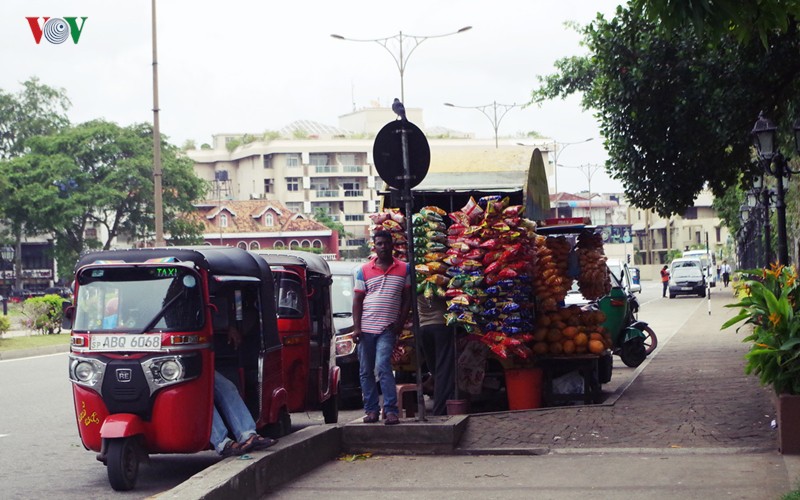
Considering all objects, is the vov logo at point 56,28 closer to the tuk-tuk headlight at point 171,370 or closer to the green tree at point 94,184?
the tuk-tuk headlight at point 171,370

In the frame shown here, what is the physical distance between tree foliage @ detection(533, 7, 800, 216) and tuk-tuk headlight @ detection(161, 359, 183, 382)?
390 inches

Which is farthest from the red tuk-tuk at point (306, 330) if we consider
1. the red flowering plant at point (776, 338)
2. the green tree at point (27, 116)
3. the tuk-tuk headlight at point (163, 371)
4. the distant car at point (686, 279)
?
the green tree at point (27, 116)

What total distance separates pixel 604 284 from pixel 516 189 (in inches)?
67.3

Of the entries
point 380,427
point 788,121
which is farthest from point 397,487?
point 788,121

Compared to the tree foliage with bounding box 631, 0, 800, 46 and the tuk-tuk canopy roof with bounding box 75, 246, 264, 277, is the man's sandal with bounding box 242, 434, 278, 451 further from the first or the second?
the tree foliage with bounding box 631, 0, 800, 46

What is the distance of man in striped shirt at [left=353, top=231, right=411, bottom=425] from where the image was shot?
1043cm

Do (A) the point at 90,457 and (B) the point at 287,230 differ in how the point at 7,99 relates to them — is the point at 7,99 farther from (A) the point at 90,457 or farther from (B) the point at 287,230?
(A) the point at 90,457

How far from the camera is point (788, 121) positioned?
20.1 m

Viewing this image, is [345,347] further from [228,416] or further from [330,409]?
[228,416]

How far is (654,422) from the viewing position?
11.4 meters

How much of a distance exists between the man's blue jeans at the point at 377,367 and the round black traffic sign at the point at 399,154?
1.40 m

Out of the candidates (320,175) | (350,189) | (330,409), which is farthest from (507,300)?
(350,189)

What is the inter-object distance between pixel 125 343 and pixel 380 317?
Result: 2.41m

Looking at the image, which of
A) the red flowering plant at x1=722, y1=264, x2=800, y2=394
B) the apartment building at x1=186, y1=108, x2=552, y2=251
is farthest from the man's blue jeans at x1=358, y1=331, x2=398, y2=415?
the apartment building at x1=186, y1=108, x2=552, y2=251
